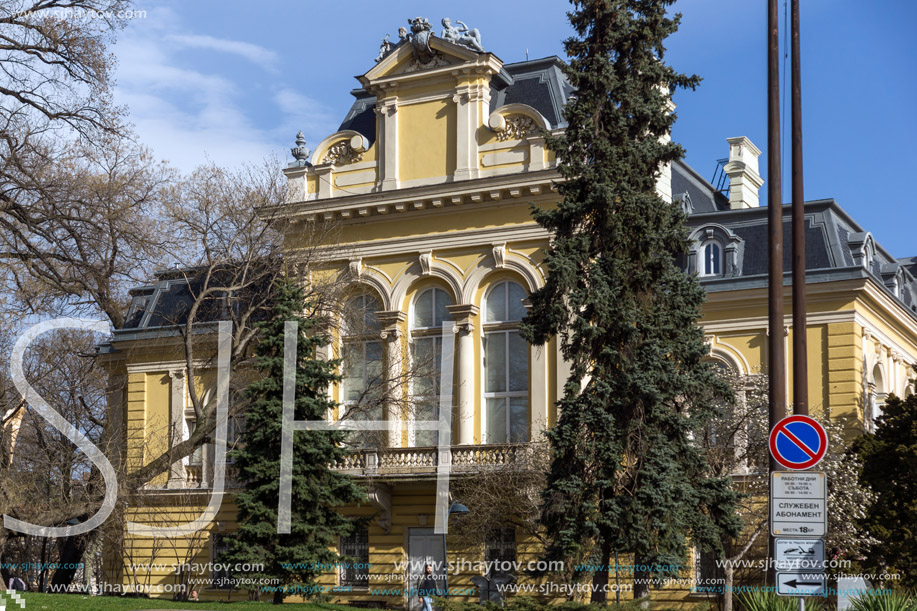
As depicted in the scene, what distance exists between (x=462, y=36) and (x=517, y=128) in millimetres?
3551

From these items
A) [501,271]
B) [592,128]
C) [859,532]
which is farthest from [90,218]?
[859,532]

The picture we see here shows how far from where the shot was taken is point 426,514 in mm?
34281

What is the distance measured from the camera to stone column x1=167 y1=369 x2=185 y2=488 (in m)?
38.8

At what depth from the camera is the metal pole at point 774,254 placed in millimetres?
15422

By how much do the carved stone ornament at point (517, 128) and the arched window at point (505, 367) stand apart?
13.6 feet

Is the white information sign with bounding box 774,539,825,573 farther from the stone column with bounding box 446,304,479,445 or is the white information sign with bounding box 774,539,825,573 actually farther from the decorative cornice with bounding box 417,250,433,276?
the decorative cornice with bounding box 417,250,433,276

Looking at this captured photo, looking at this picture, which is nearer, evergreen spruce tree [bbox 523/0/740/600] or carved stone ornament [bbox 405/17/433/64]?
evergreen spruce tree [bbox 523/0/740/600]

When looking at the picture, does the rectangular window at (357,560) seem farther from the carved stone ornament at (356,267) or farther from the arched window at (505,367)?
the carved stone ornament at (356,267)

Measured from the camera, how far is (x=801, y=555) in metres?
13.0

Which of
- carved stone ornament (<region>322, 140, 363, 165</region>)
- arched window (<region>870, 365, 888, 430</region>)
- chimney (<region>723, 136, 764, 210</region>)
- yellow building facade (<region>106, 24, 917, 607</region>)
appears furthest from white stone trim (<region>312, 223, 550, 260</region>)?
chimney (<region>723, 136, 764, 210</region>)

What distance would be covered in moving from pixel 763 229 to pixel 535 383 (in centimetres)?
785

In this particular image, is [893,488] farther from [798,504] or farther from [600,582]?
[798,504]

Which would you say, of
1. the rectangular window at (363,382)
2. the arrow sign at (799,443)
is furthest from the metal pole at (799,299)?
the rectangular window at (363,382)

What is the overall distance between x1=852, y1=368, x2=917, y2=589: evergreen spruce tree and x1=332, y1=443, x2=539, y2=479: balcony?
804 centimetres
